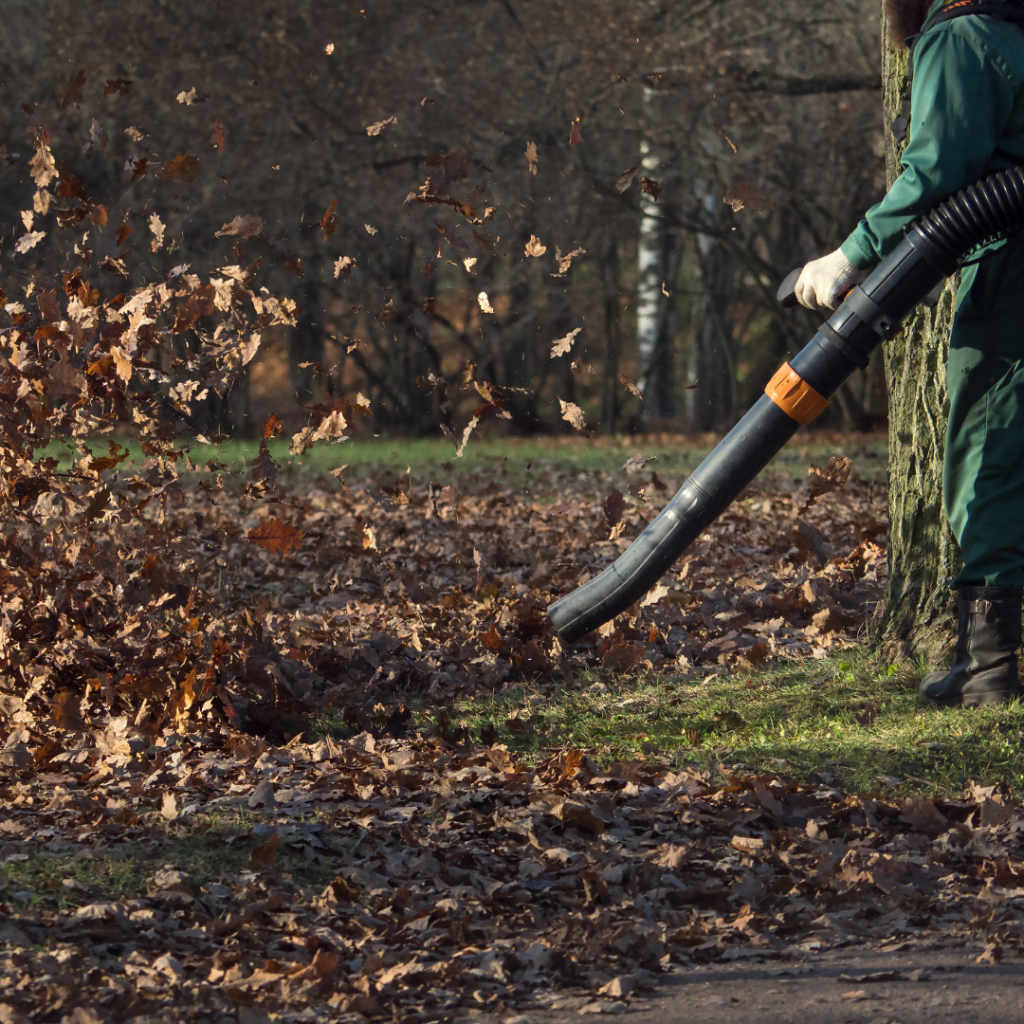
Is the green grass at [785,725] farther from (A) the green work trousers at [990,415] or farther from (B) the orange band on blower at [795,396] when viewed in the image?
(B) the orange band on blower at [795,396]

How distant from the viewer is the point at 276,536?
4.85 m

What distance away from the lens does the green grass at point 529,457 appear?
1490 cm

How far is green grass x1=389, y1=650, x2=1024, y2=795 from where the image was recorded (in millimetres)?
3943

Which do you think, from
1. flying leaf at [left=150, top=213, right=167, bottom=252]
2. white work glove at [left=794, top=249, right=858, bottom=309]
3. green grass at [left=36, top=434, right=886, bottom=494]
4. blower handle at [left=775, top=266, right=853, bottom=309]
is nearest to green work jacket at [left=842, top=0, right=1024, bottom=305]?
white work glove at [left=794, top=249, right=858, bottom=309]

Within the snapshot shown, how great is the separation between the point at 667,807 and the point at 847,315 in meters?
1.54

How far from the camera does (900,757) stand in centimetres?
399

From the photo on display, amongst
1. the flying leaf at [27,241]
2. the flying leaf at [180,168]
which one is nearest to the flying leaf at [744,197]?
the flying leaf at [180,168]

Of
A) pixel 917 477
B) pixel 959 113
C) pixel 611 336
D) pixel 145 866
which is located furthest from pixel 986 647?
pixel 611 336

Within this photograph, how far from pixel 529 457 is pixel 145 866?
14.2 meters

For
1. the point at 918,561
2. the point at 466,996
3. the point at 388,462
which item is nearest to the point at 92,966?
the point at 466,996

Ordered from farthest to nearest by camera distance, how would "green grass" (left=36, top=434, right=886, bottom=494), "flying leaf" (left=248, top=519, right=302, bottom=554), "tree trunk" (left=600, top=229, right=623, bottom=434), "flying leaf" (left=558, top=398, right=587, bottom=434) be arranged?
"tree trunk" (left=600, top=229, right=623, bottom=434), "green grass" (left=36, top=434, right=886, bottom=494), "flying leaf" (left=558, top=398, right=587, bottom=434), "flying leaf" (left=248, top=519, right=302, bottom=554)

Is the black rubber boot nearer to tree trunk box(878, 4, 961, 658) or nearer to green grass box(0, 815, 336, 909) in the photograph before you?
tree trunk box(878, 4, 961, 658)

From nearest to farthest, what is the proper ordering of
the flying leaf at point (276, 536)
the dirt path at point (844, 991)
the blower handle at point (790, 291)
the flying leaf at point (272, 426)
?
the dirt path at point (844, 991) → the blower handle at point (790, 291) → the flying leaf at point (272, 426) → the flying leaf at point (276, 536)

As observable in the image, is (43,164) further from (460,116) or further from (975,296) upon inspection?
(460,116)
